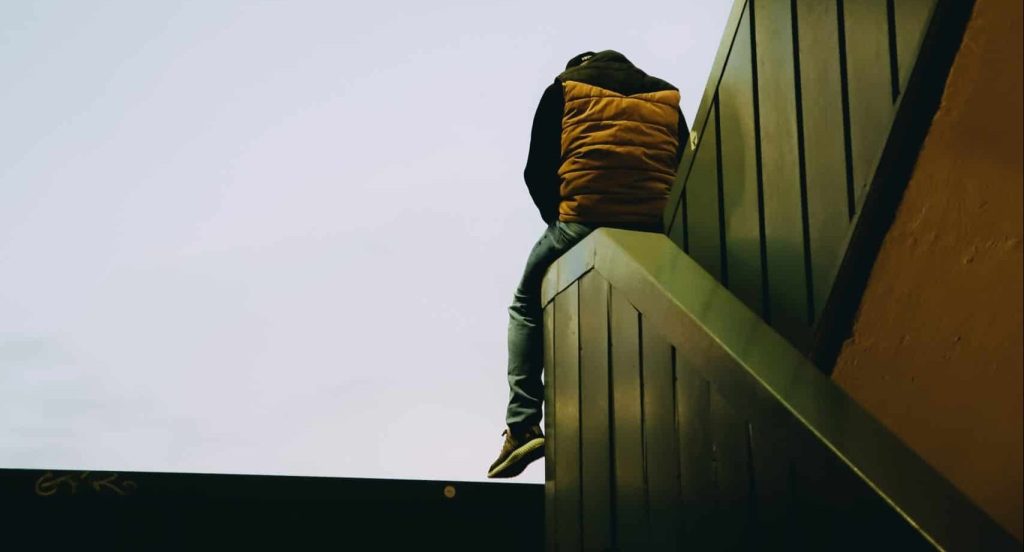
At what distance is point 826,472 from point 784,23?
3.92 feet

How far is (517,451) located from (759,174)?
1.24m

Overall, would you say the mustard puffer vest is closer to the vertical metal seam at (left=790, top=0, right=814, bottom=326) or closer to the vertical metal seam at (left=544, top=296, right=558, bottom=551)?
the vertical metal seam at (left=544, top=296, right=558, bottom=551)

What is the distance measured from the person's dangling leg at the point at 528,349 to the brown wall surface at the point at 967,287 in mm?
1430

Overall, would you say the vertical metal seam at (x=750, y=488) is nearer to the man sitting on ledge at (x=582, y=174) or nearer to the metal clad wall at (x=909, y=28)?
the metal clad wall at (x=909, y=28)

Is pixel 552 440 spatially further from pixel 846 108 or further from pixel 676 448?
pixel 846 108

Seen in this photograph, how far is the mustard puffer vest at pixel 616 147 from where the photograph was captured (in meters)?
3.37

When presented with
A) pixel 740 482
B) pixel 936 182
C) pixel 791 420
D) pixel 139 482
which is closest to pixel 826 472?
pixel 791 420

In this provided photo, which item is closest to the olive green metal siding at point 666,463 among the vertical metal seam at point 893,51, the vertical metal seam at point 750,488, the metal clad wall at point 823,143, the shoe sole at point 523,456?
the vertical metal seam at point 750,488

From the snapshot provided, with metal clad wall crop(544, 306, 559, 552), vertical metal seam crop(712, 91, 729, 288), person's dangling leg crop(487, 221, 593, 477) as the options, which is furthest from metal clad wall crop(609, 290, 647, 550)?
person's dangling leg crop(487, 221, 593, 477)

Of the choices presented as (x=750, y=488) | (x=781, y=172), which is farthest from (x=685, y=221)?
(x=750, y=488)

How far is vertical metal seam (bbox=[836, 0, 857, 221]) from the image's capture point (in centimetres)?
220

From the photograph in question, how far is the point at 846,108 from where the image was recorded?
2.26 m

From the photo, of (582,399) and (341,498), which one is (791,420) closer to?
(582,399)

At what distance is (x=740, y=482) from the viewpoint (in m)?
2.08
